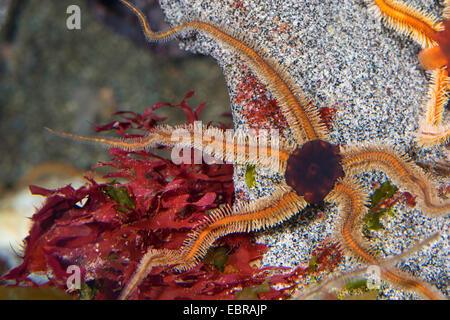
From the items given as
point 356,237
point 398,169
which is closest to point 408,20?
point 398,169

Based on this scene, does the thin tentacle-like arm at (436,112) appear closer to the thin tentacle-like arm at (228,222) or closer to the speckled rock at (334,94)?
the speckled rock at (334,94)

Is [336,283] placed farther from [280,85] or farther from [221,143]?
[280,85]

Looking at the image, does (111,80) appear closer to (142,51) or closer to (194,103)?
(142,51)

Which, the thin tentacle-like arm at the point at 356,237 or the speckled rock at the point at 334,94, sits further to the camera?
the speckled rock at the point at 334,94

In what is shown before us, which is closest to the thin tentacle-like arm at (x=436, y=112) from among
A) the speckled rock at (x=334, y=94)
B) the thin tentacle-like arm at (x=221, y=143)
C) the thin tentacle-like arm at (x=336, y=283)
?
the speckled rock at (x=334, y=94)

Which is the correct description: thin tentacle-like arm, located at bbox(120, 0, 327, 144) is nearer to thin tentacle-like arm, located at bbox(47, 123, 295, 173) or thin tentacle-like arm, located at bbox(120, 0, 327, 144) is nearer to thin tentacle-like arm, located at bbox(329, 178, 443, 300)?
thin tentacle-like arm, located at bbox(47, 123, 295, 173)
